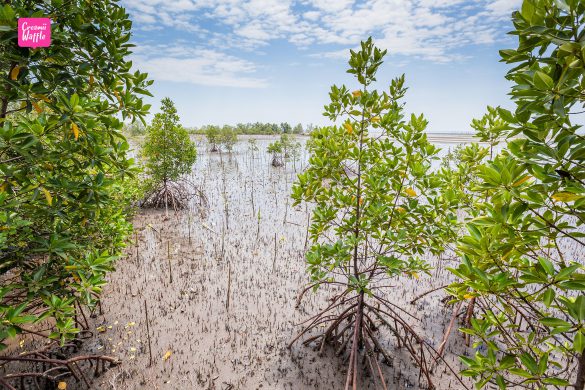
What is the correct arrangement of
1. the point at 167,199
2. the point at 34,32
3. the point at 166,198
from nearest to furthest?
the point at 34,32 < the point at 166,198 < the point at 167,199

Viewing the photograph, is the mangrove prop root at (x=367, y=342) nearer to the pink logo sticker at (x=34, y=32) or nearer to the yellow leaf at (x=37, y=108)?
the yellow leaf at (x=37, y=108)

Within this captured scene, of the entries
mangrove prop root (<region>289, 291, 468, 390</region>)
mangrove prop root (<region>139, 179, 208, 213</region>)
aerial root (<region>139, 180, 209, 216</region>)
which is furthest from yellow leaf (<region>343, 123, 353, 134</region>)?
mangrove prop root (<region>139, 179, 208, 213</region>)

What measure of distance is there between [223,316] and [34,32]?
12.4ft

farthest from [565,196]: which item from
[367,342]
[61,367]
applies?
[61,367]

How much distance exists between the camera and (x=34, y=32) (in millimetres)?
1755

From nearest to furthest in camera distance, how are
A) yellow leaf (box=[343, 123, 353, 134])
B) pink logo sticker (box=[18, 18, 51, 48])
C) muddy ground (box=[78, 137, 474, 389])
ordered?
pink logo sticker (box=[18, 18, 51, 48]) < yellow leaf (box=[343, 123, 353, 134]) < muddy ground (box=[78, 137, 474, 389])

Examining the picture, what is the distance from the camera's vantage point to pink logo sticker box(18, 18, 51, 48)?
167cm

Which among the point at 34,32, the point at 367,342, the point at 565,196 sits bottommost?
the point at 367,342

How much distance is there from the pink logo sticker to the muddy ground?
2.77m

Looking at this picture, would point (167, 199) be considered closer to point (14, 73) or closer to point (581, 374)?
Answer: point (14, 73)

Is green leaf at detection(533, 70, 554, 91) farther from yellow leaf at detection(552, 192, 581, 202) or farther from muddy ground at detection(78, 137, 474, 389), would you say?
muddy ground at detection(78, 137, 474, 389)

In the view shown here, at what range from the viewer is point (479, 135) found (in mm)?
3758

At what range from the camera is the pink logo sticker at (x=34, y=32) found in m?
1.67

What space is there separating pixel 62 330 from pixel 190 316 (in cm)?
232
